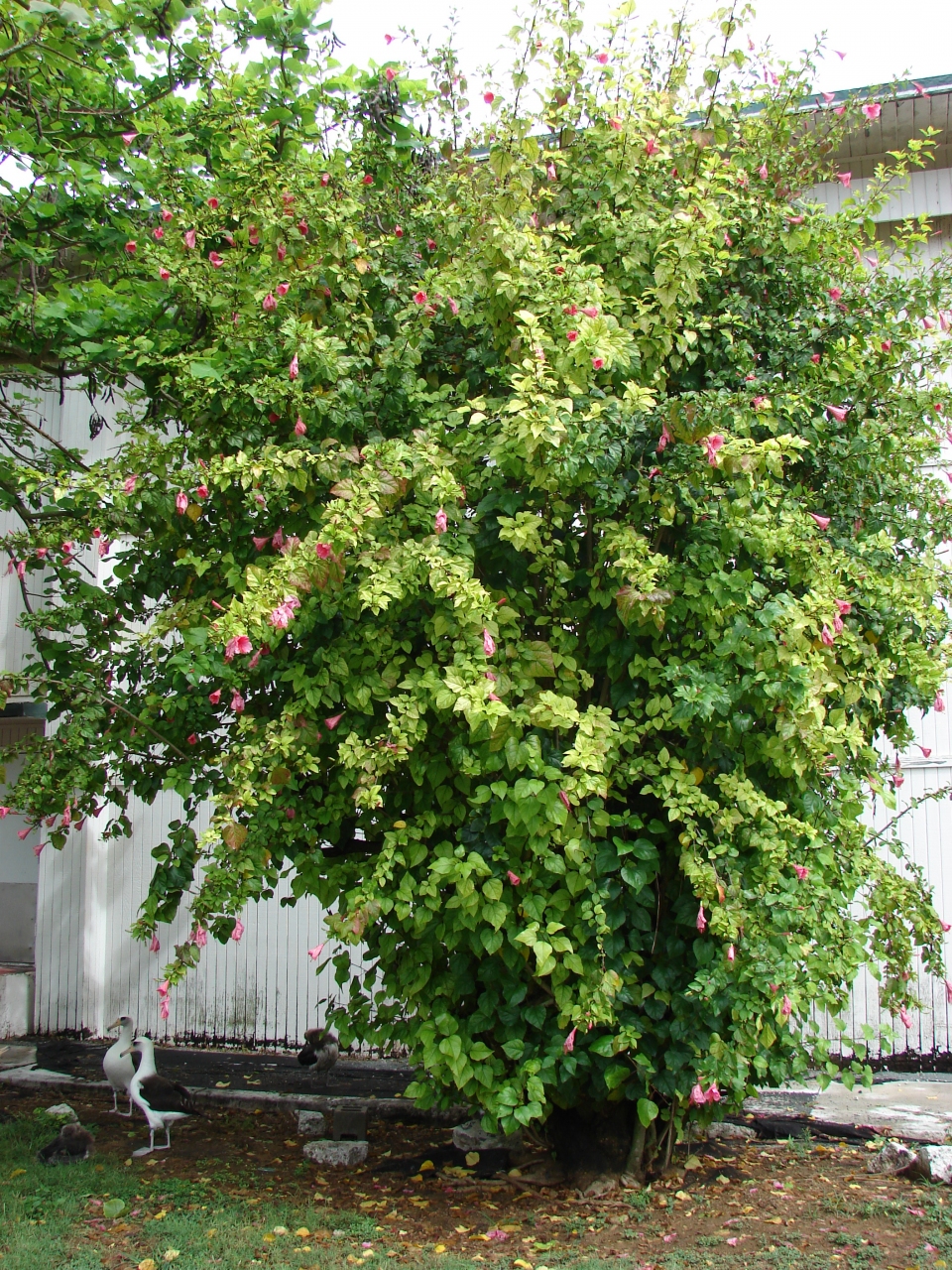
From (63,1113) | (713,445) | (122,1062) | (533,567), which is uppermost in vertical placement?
(713,445)

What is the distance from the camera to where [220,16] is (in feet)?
18.7

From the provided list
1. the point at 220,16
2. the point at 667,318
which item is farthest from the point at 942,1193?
the point at 220,16

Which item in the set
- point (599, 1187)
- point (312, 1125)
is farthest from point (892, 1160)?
point (312, 1125)

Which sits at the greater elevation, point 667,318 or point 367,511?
point 667,318

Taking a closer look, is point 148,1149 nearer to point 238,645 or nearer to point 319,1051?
point 319,1051

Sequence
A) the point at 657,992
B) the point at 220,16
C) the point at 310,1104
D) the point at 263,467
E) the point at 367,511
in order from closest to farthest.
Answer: the point at 367,511, the point at 263,467, the point at 657,992, the point at 220,16, the point at 310,1104

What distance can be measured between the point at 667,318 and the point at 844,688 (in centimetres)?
167

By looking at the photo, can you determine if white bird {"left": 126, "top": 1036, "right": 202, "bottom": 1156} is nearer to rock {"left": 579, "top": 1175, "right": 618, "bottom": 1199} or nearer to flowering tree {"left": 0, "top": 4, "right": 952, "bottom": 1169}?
flowering tree {"left": 0, "top": 4, "right": 952, "bottom": 1169}

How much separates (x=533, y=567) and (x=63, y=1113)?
15.9 ft

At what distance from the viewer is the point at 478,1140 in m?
5.54

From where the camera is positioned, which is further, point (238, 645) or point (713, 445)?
point (713, 445)

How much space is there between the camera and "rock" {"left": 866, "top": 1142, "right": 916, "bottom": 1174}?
5141 mm

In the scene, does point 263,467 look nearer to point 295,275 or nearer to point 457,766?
point 295,275

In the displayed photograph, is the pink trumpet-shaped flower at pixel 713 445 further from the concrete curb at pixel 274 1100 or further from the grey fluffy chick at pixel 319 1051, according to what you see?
the grey fluffy chick at pixel 319 1051
